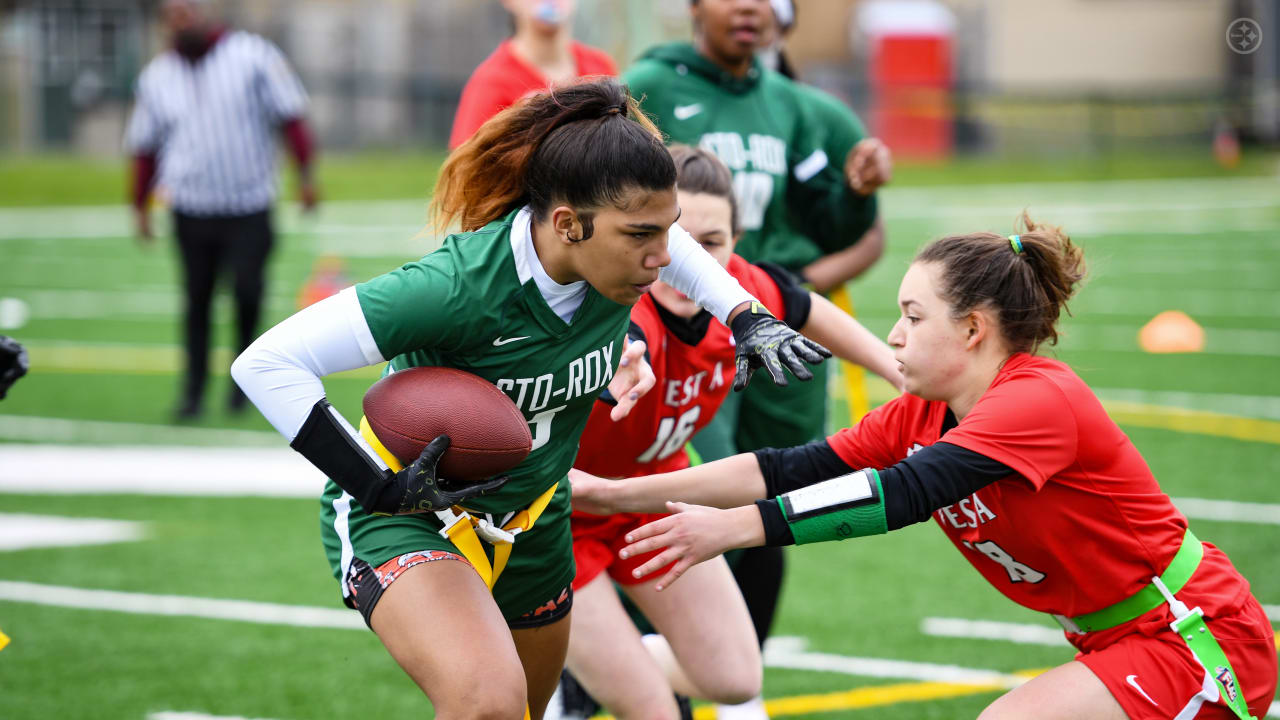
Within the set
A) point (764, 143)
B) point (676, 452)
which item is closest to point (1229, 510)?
point (764, 143)

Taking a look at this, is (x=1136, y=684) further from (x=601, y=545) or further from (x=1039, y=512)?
(x=601, y=545)

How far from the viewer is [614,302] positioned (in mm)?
2969

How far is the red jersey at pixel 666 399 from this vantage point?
3535 millimetres

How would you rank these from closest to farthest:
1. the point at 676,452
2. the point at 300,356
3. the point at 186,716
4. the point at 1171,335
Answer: the point at 300,356
the point at 676,452
the point at 186,716
the point at 1171,335

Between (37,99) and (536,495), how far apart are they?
2934 centimetres

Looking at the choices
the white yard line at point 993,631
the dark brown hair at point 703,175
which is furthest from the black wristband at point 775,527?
the white yard line at point 993,631

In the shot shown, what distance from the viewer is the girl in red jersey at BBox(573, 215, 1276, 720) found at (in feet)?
9.02

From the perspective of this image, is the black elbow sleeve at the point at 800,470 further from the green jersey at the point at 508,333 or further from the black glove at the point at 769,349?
the green jersey at the point at 508,333

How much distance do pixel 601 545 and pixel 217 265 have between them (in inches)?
233

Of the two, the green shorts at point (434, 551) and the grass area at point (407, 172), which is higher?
the green shorts at point (434, 551)

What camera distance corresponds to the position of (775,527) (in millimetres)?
2736

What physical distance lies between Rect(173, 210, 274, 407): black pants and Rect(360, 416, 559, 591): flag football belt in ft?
19.6

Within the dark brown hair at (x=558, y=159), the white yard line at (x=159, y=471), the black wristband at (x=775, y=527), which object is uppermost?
the dark brown hair at (x=558, y=159)

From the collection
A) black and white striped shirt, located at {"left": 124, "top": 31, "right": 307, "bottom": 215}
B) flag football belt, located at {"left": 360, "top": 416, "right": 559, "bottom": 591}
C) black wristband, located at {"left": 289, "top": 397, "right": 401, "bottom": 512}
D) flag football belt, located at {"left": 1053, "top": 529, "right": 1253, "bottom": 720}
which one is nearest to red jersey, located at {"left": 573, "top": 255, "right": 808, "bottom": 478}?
flag football belt, located at {"left": 360, "top": 416, "right": 559, "bottom": 591}
